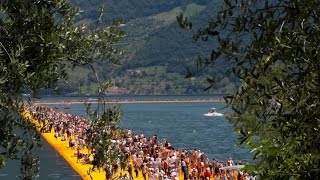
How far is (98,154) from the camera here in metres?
7.12

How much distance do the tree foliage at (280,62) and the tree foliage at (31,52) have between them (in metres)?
2.12

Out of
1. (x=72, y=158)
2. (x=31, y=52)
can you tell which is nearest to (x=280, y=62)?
(x=31, y=52)

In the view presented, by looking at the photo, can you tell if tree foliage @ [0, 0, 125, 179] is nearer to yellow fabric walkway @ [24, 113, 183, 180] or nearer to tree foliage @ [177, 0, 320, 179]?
tree foliage @ [177, 0, 320, 179]

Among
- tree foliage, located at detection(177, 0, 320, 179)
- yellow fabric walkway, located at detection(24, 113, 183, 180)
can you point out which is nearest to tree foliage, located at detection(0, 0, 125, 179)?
tree foliage, located at detection(177, 0, 320, 179)

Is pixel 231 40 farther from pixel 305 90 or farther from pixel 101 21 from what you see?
pixel 101 21

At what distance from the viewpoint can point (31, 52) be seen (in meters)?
6.38

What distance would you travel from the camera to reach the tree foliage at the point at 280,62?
13.8 feet

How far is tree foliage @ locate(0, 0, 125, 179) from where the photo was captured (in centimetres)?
611

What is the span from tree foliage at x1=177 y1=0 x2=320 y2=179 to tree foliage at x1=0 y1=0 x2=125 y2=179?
2124 millimetres

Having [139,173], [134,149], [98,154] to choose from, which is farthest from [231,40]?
[134,149]

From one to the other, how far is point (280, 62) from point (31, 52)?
2.98 meters

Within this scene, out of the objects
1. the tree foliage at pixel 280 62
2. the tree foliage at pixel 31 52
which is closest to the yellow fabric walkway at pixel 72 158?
the tree foliage at pixel 31 52

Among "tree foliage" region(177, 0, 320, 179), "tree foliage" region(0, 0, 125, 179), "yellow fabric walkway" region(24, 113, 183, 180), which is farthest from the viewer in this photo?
"yellow fabric walkway" region(24, 113, 183, 180)

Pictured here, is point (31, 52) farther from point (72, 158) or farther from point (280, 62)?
point (72, 158)
